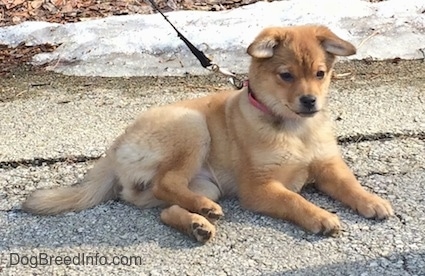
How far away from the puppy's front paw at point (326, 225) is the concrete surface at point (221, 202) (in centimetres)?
4

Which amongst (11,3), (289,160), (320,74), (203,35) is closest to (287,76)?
(320,74)

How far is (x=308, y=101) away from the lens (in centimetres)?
406

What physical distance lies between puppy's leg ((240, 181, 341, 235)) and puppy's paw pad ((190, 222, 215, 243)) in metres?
0.37

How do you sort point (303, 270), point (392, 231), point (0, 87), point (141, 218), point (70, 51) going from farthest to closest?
1. point (70, 51)
2. point (0, 87)
3. point (141, 218)
4. point (392, 231)
5. point (303, 270)

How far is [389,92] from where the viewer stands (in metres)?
5.77

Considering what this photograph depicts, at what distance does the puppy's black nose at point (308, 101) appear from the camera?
13.3ft

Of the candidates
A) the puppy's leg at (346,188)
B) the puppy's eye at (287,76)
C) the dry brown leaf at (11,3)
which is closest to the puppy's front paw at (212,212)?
the puppy's leg at (346,188)

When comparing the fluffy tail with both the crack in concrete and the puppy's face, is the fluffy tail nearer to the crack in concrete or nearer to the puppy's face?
the crack in concrete

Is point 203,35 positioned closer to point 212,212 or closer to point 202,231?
point 212,212

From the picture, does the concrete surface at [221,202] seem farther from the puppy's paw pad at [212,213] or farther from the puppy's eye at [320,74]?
the puppy's eye at [320,74]

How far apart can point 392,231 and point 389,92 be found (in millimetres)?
2095

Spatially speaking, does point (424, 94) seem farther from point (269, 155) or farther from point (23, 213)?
point (23, 213)

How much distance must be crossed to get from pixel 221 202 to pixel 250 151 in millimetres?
333

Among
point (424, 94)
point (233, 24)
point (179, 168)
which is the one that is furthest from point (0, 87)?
point (424, 94)
